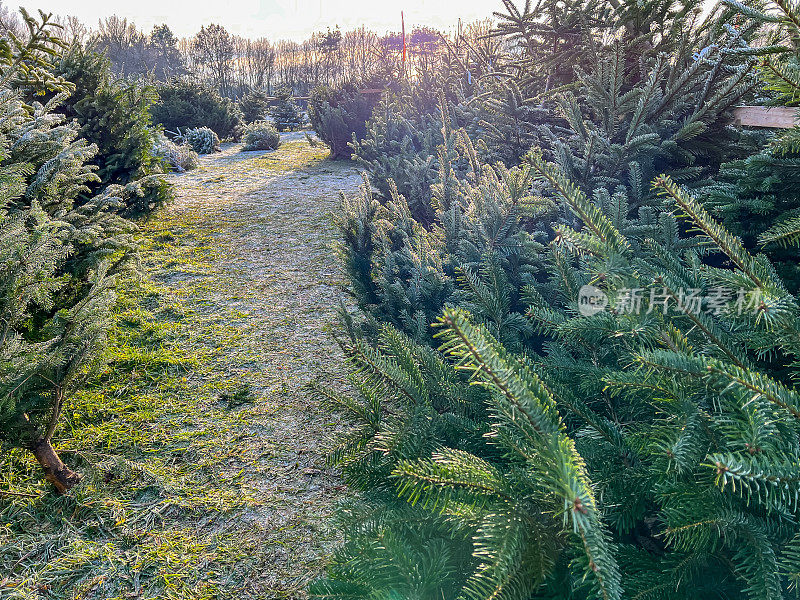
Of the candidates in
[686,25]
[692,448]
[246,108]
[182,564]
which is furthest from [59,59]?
[246,108]

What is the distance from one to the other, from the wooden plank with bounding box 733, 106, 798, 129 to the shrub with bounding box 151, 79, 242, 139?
13.3 metres

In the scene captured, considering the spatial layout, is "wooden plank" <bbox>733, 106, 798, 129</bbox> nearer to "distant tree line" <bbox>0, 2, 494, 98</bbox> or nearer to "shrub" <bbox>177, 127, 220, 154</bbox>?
"shrub" <bbox>177, 127, 220, 154</bbox>

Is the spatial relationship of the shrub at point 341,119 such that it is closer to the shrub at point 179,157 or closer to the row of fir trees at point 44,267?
the shrub at point 179,157

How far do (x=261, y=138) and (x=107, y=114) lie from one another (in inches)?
299

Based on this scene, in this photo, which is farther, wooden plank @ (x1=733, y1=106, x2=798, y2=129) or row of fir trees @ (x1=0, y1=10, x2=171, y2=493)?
row of fir trees @ (x1=0, y1=10, x2=171, y2=493)

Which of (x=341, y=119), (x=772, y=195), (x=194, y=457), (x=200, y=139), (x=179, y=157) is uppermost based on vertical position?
(x=341, y=119)

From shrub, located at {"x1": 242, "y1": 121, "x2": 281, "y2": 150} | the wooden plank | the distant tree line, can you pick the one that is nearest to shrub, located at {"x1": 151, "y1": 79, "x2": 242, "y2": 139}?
shrub, located at {"x1": 242, "y1": 121, "x2": 281, "y2": 150}

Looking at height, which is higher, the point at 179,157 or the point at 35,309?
→ the point at 179,157

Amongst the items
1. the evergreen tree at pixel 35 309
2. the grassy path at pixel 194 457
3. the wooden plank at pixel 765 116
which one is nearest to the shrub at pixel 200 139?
the grassy path at pixel 194 457

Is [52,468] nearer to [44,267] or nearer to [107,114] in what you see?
[44,267]

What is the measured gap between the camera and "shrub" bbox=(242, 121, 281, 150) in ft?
41.0

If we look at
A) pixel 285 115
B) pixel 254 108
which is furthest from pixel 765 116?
pixel 285 115

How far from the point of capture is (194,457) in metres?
2.55

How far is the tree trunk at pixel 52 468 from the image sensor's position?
7.47 ft
